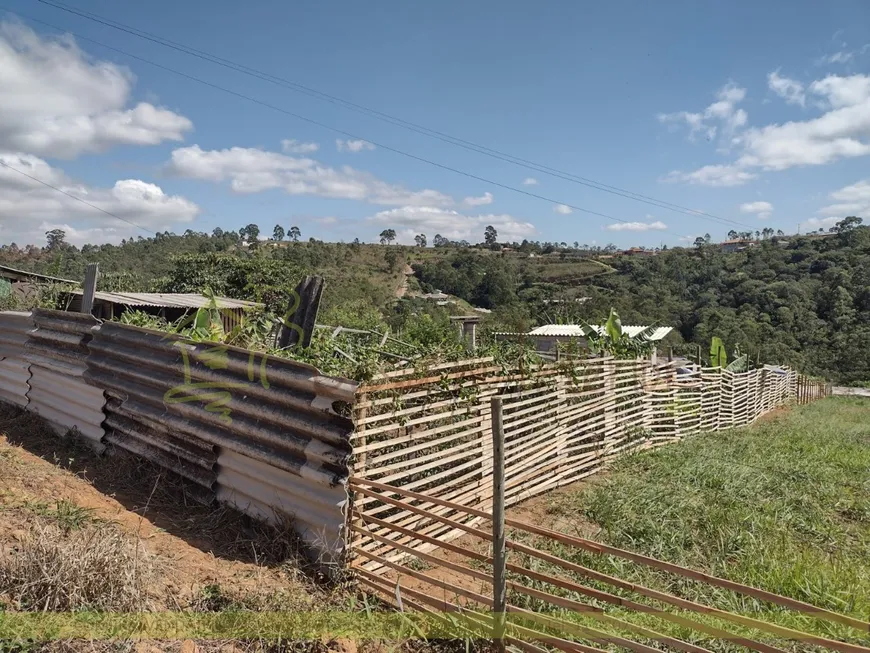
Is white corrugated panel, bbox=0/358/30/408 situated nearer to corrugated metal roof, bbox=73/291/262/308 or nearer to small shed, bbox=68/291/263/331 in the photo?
small shed, bbox=68/291/263/331

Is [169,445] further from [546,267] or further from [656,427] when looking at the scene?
[546,267]

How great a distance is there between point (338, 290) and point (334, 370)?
32154 mm

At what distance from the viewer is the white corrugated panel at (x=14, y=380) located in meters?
7.76

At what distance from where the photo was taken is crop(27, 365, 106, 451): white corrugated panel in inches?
252

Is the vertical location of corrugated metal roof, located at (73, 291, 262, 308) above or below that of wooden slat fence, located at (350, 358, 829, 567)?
above

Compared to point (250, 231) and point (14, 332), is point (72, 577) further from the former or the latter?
point (250, 231)

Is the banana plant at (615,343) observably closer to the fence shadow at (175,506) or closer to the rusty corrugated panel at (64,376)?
the fence shadow at (175,506)

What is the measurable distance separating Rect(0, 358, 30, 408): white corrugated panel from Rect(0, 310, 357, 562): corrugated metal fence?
45 centimetres

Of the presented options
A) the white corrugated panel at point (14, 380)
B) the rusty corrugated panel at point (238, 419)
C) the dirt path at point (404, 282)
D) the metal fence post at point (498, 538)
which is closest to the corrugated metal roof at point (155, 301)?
the white corrugated panel at point (14, 380)

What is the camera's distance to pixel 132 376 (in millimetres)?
5863

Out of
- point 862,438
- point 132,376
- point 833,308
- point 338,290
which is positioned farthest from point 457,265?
point 132,376

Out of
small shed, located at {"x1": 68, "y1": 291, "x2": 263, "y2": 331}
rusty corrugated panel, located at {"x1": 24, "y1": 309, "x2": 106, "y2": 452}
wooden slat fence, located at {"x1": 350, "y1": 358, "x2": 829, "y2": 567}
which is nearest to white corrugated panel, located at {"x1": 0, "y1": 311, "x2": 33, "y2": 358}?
rusty corrugated panel, located at {"x1": 24, "y1": 309, "x2": 106, "y2": 452}

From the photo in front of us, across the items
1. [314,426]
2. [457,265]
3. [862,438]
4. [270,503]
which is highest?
[457,265]

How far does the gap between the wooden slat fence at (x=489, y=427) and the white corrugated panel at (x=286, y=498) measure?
16 cm
